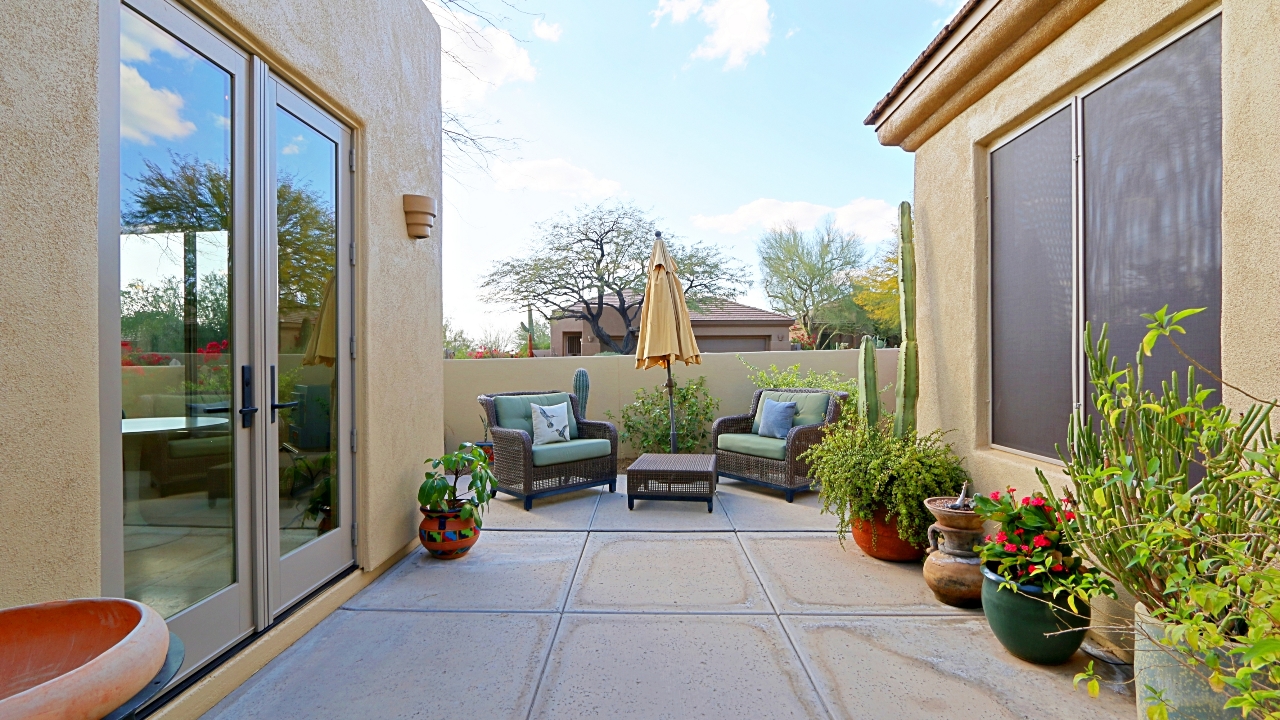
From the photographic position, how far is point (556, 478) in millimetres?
5516

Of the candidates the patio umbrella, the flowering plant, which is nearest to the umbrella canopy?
the patio umbrella

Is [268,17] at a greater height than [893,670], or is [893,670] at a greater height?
[268,17]

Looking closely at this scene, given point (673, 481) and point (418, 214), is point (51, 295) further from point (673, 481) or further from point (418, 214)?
point (673, 481)

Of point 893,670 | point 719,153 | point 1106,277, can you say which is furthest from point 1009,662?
point 719,153

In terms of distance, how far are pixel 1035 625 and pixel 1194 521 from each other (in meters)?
0.91

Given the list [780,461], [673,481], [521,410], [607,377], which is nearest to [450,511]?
[673,481]

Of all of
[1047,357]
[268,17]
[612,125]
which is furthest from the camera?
[612,125]

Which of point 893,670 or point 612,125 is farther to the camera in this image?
point 612,125

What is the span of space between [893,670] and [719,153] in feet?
52.3

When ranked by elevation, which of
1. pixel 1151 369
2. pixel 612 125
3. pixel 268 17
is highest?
pixel 612 125

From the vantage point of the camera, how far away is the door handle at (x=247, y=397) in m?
2.50

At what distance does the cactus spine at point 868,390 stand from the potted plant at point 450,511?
266 cm

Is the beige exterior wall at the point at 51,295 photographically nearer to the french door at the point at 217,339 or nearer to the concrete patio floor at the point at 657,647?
the french door at the point at 217,339

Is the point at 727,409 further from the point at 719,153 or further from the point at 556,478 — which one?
the point at 719,153
